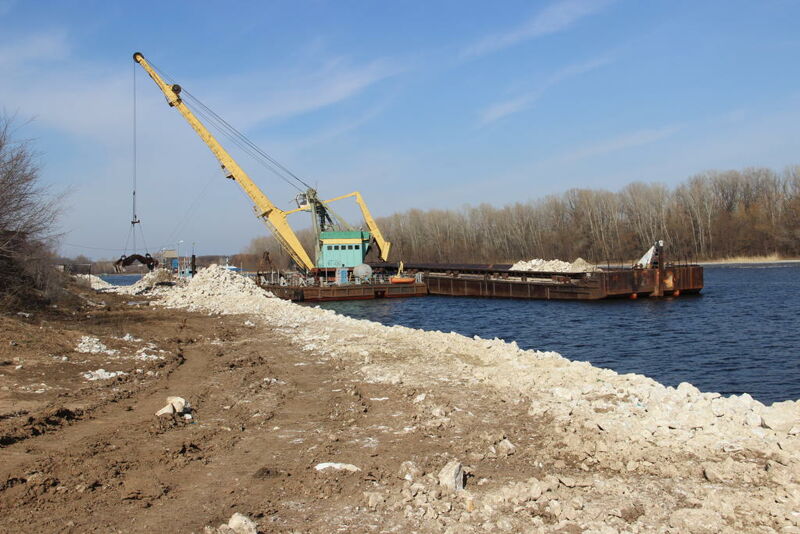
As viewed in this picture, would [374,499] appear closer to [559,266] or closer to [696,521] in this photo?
[696,521]

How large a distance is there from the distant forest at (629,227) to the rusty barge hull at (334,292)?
49.0 meters

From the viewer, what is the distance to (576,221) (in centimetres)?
9556

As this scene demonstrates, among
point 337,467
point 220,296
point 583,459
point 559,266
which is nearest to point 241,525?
point 337,467

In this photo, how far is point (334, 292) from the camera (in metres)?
43.8

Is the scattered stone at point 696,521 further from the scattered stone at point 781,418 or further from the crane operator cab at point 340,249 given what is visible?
the crane operator cab at point 340,249

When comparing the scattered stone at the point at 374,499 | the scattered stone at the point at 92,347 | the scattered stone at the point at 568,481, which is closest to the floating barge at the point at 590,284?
the scattered stone at the point at 92,347

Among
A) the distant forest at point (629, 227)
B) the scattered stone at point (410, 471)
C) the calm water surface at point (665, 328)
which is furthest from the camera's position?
the distant forest at point (629, 227)

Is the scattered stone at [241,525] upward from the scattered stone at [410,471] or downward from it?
upward

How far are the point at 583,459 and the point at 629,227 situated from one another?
91.5 metres

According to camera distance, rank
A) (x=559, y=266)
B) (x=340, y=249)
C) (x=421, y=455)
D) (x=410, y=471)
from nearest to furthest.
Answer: (x=410, y=471)
(x=421, y=455)
(x=340, y=249)
(x=559, y=266)

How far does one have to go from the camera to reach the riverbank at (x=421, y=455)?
5113mm

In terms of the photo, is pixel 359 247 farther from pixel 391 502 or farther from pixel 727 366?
pixel 391 502

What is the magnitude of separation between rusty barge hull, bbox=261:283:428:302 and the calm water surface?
118 centimetres

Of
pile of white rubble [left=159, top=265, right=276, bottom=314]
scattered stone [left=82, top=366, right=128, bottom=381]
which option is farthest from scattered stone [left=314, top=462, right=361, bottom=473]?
pile of white rubble [left=159, top=265, right=276, bottom=314]
